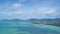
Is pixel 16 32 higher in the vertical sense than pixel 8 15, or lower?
lower

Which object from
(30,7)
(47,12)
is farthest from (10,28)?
(47,12)

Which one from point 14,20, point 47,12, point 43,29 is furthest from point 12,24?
point 47,12

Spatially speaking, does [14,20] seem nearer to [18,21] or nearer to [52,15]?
[18,21]

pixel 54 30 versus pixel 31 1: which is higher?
pixel 31 1

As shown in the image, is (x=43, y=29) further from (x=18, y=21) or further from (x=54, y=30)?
(x=18, y=21)

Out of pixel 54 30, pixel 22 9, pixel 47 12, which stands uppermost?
pixel 22 9

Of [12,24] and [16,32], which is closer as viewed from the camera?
[12,24]
